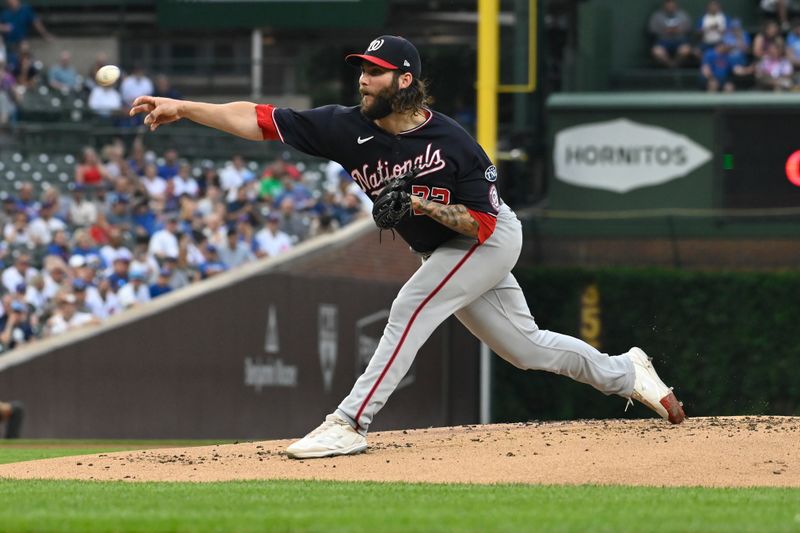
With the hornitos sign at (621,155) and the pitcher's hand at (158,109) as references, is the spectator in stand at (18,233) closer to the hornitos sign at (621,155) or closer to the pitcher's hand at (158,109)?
the hornitos sign at (621,155)

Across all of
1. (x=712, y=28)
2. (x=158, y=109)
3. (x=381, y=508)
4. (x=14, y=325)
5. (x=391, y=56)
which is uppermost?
(x=391, y=56)

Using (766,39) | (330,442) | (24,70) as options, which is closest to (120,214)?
(24,70)

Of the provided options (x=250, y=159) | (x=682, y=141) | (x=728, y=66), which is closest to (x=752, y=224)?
(x=682, y=141)

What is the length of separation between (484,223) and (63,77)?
51.7ft

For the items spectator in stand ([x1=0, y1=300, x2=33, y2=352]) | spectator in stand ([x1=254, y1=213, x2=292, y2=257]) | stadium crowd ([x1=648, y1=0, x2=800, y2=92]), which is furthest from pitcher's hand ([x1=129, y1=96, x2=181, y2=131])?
stadium crowd ([x1=648, y1=0, x2=800, y2=92])

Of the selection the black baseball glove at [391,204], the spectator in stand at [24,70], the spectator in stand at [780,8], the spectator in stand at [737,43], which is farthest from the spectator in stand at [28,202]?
the black baseball glove at [391,204]

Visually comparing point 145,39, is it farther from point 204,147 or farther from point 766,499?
point 766,499

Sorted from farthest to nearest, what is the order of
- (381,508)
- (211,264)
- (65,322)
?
(211,264) → (65,322) → (381,508)

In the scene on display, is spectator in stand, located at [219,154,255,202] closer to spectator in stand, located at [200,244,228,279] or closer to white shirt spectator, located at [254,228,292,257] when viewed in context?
white shirt spectator, located at [254,228,292,257]

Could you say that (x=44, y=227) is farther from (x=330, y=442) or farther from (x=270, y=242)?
(x=330, y=442)

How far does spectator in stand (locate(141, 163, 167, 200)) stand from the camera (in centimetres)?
1883

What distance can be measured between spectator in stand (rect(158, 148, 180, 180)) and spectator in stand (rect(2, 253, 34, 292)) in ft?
10.4

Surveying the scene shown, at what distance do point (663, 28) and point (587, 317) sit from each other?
4.40m

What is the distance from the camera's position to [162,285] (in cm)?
1672
